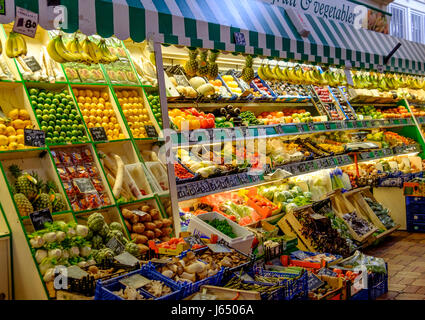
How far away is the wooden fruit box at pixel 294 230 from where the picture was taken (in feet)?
15.8

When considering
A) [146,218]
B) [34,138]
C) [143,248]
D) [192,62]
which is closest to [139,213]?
[146,218]

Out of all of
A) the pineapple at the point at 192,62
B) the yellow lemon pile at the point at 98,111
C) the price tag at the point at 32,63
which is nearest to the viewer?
the price tag at the point at 32,63

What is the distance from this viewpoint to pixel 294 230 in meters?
4.90

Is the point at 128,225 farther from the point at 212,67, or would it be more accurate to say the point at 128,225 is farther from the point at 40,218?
the point at 212,67

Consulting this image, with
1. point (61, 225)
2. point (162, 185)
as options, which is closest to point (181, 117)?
point (162, 185)

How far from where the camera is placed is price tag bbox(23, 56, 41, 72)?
13.8 feet

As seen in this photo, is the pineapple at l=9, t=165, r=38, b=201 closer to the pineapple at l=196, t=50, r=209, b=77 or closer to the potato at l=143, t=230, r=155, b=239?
the potato at l=143, t=230, r=155, b=239

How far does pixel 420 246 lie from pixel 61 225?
503cm

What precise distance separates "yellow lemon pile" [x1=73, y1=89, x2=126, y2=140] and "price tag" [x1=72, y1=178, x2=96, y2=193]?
22.5 inches

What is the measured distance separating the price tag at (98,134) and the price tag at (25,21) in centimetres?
133

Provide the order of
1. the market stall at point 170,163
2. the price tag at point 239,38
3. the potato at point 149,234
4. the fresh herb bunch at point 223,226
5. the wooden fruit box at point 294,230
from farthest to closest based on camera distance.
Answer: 1. the wooden fruit box at point 294,230
2. the price tag at point 239,38
3. the fresh herb bunch at point 223,226
4. the potato at point 149,234
5. the market stall at point 170,163

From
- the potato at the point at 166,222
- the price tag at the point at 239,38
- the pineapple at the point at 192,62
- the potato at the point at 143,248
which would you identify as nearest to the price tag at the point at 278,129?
the pineapple at the point at 192,62

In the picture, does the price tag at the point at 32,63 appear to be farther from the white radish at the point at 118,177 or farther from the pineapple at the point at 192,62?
the pineapple at the point at 192,62

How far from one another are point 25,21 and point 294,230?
332 cm
